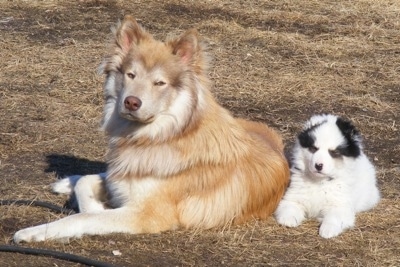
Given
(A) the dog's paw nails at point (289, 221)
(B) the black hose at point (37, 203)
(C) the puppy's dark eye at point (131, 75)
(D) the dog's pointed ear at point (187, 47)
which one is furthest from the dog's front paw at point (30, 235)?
(A) the dog's paw nails at point (289, 221)

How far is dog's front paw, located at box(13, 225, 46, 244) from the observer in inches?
230

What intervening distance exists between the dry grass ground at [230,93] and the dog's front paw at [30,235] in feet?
0.19

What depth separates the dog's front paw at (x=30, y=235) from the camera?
230 inches

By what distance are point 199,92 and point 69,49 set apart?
5.31 m

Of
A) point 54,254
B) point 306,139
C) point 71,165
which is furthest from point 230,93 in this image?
point 54,254

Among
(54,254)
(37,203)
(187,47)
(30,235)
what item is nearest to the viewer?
(54,254)

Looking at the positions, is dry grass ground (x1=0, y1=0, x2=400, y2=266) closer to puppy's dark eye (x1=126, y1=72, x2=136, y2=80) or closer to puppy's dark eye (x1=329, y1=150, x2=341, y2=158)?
puppy's dark eye (x1=329, y1=150, x2=341, y2=158)

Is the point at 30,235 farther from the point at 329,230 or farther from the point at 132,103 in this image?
the point at 329,230

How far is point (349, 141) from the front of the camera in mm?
6434

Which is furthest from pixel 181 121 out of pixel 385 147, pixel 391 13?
pixel 391 13

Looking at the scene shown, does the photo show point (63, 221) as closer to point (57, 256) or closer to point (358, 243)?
point (57, 256)

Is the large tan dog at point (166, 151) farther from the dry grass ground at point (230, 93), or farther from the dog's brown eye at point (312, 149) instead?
the dog's brown eye at point (312, 149)

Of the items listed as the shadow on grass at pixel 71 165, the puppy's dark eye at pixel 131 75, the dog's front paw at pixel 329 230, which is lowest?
the shadow on grass at pixel 71 165

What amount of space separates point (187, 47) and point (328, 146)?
123cm
